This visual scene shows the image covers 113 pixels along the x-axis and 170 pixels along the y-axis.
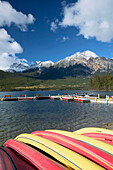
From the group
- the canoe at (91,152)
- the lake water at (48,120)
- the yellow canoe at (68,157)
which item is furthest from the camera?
the lake water at (48,120)

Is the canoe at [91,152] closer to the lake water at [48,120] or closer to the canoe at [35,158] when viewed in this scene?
the canoe at [35,158]

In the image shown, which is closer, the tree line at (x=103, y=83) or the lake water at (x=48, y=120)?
the lake water at (x=48, y=120)

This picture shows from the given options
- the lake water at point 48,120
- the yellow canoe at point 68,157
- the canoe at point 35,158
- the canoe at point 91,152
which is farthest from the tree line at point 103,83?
the canoe at point 35,158

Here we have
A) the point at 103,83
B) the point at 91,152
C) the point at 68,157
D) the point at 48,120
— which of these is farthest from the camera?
the point at 103,83

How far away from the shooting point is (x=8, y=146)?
528 centimetres

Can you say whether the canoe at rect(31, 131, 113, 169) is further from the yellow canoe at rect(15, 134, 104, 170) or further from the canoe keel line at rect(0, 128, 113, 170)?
the yellow canoe at rect(15, 134, 104, 170)

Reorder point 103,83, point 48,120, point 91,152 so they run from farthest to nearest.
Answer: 1. point 103,83
2. point 48,120
3. point 91,152

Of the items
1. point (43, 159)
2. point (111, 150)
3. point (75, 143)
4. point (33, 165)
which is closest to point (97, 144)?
point (111, 150)

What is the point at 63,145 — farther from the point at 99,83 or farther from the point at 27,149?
the point at 99,83

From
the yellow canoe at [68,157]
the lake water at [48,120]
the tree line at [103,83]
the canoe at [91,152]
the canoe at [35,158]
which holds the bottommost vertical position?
the lake water at [48,120]

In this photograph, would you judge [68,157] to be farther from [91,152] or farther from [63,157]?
[91,152]

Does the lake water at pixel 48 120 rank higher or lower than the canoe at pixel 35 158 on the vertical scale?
lower

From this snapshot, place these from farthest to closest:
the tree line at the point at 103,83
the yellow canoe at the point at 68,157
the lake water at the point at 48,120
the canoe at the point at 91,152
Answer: the tree line at the point at 103,83 → the lake water at the point at 48,120 → the canoe at the point at 91,152 → the yellow canoe at the point at 68,157

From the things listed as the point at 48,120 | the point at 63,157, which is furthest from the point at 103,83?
the point at 63,157
